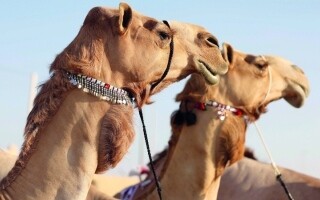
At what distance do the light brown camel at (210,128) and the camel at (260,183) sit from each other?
101 cm

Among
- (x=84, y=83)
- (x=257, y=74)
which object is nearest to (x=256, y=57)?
(x=257, y=74)

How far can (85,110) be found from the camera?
3309mm

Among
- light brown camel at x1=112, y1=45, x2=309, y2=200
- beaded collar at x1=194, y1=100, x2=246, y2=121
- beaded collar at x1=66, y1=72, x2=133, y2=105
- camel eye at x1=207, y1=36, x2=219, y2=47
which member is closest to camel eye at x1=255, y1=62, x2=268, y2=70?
light brown camel at x1=112, y1=45, x2=309, y2=200

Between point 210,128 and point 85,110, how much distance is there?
7.13ft

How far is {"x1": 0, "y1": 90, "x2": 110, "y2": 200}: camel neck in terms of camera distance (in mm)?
3221

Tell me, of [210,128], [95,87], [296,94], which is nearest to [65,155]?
[95,87]

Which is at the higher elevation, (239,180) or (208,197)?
(208,197)

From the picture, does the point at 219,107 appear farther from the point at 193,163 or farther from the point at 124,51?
the point at 124,51

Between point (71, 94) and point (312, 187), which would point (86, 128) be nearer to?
point (71, 94)

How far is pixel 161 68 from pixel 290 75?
267cm

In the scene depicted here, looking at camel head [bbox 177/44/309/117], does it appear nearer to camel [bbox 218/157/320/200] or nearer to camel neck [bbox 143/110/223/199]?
camel neck [bbox 143/110/223/199]

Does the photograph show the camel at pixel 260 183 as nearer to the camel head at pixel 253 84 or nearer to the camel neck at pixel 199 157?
the camel head at pixel 253 84

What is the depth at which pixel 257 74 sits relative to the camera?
228 inches

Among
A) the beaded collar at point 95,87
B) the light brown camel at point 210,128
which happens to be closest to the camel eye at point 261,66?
the light brown camel at point 210,128
